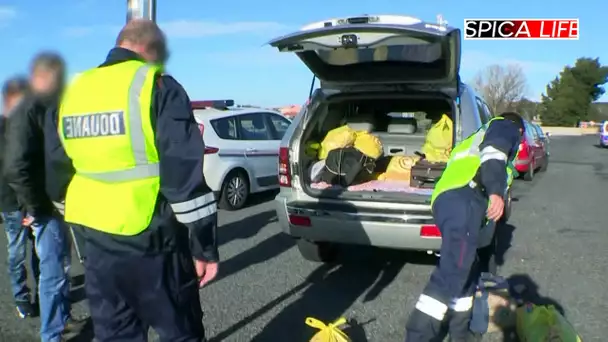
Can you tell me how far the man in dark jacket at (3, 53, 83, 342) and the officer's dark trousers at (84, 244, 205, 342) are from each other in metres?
1.18

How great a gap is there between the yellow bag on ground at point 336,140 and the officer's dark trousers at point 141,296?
339cm

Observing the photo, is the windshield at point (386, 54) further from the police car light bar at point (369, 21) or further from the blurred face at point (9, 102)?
the blurred face at point (9, 102)

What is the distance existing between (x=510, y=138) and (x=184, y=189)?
6.79 feet

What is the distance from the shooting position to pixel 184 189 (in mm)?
2309

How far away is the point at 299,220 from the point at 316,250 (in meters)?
0.75

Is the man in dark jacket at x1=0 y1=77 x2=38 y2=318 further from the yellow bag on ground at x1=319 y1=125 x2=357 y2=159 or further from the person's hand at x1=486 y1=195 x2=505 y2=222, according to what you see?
the person's hand at x1=486 y1=195 x2=505 y2=222

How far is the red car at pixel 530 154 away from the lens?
1309 cm

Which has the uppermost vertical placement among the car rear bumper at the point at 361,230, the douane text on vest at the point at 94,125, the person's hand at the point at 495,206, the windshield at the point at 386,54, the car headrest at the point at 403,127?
the windshield at the point at 386,54

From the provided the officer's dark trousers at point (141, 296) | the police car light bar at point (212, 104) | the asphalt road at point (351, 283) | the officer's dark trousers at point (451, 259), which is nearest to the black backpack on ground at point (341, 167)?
the asphalt road at point (351, 283)

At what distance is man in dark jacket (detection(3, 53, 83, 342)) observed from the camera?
3.36 metres

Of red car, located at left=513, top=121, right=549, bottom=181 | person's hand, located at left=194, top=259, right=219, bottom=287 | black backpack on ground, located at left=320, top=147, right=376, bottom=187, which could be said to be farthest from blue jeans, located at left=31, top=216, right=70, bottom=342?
red car, located at left=513, top=121, right=549, bottom=181

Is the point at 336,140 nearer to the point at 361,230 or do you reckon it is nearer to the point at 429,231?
the point at 361,230

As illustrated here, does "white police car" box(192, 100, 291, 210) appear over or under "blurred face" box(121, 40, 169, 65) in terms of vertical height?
under

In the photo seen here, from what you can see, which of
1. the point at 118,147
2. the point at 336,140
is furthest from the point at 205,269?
the point at 336,140
